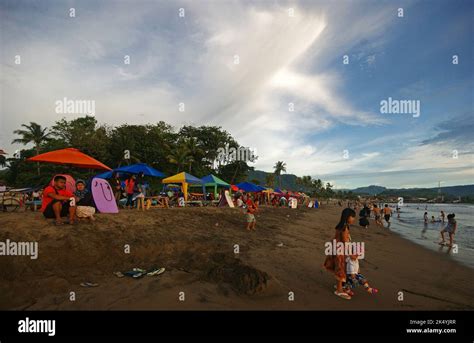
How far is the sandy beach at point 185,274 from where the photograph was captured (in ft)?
13.3

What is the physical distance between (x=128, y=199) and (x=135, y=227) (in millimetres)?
5110

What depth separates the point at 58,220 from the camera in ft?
21.1

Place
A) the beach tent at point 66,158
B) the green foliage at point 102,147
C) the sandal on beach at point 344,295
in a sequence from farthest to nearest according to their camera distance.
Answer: the green foliage at point 102,147 → the beach tent at point 66,158 → the sandal on beach at point 344,295

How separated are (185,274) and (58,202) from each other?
445cm

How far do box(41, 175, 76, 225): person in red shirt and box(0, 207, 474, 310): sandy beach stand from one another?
0.28 metres

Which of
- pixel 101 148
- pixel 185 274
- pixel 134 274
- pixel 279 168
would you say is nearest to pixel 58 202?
pixel 134 274

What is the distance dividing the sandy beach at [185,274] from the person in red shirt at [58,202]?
280 millimetres

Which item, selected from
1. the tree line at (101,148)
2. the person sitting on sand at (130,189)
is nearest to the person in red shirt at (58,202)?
the person sitting on sand at (130,189)

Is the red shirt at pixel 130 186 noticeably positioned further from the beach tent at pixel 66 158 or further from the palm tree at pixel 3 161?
the palm tree at pixel 3 161

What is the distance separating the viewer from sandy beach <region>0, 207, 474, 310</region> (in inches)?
160
